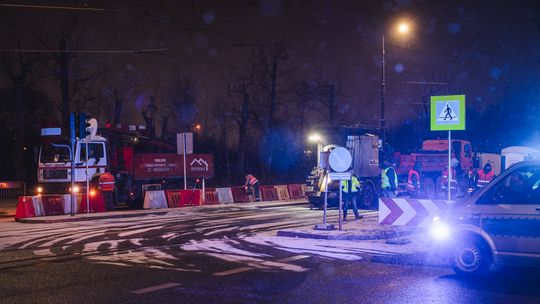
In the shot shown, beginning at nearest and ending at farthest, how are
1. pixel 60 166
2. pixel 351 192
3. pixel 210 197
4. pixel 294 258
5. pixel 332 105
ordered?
1. pixel 294 258
2. pixel 351 192
3. pixel 60 166
4. pixel 210 197
5. pixel 332 105

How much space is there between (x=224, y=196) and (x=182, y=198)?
283 cm

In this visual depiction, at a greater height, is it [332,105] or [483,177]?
[332,105]

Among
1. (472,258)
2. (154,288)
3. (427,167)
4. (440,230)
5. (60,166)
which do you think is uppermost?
(60,166)

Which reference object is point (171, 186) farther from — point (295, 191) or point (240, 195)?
point (295, 191)

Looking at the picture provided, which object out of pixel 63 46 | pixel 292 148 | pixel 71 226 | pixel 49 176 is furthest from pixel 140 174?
pixel 292 148

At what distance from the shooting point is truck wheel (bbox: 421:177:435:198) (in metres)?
29.4

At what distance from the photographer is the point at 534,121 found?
184ft

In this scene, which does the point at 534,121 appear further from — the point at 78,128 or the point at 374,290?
the point at 374,290

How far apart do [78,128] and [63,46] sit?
475 inches

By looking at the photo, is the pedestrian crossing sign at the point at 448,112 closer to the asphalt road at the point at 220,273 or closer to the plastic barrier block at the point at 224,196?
the asphalt road at the point at 220,273

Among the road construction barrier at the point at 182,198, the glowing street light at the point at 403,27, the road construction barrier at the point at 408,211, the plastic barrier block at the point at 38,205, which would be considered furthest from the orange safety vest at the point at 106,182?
the glowing street light at the point at 403,27

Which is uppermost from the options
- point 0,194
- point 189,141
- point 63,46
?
point 63,46

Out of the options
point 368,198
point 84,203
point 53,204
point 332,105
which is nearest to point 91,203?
point 84,203

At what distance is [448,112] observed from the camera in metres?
14.2
